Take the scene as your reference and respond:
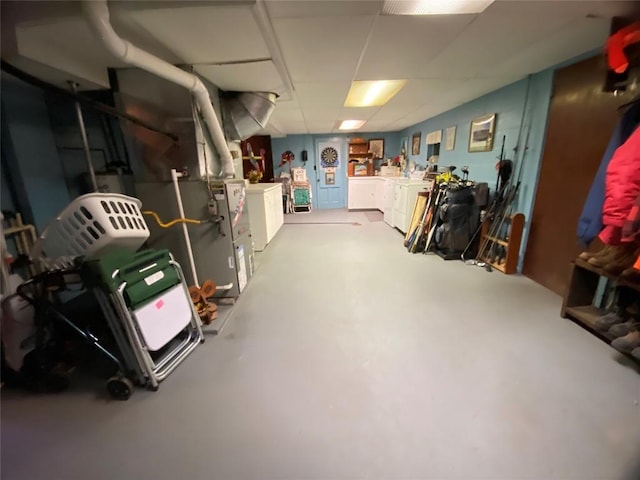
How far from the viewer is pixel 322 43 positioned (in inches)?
73.6

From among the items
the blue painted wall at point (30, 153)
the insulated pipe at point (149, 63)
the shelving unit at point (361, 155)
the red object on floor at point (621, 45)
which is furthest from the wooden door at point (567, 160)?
the shelving unit at point (361, 155)

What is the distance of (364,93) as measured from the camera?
3.46m

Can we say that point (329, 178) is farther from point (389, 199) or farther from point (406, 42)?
point (406, 42)

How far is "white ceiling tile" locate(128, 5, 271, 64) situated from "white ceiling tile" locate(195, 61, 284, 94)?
0.51 feet

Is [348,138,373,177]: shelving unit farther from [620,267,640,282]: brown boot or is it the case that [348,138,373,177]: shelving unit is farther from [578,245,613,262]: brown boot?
[620,267,640,282]: brown boot

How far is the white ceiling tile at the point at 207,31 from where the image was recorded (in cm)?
142

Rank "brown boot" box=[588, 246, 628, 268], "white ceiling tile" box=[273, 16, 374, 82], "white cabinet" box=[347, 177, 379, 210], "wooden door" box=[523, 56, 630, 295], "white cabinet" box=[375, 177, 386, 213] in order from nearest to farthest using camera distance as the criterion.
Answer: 1. "white ceiling tile" box=[273, 16, 374, 82]
2. "brown boot" box=[588, 246, 628, 268]
3. "wooden door" box=[523, 56, 630, 295]
4. "white cabinet" box=[375, 177, 386, 213]
5. "white cabinet" box=[347, 177, 379, 210]

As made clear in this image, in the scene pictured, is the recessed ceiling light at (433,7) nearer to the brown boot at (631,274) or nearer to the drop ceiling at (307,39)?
the drop ceiling at (307,39)

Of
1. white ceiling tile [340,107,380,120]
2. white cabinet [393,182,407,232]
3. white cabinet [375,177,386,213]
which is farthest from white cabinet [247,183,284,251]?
white cabinet [375,177,386,213]

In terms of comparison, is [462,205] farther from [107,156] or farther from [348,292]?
[107,156]

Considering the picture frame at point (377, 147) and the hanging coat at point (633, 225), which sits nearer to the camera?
the hanging coat at point (633, 225)

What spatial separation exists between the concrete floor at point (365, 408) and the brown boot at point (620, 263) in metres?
0.52

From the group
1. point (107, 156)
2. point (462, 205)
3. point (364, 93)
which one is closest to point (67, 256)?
point (107, 156)

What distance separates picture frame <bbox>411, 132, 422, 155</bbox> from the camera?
5.88 m
